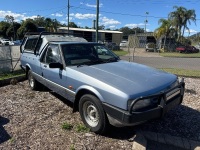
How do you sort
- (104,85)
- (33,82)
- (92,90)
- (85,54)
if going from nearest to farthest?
(104,85) → (92,90) → (85,54) → (33,82)

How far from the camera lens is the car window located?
4.70m

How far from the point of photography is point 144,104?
314cm

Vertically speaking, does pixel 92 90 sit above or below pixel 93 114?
above

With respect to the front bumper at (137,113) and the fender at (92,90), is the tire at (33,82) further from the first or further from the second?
the front bumper at (137,113)

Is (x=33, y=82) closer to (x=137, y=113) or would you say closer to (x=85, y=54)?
(x=85, y=54)

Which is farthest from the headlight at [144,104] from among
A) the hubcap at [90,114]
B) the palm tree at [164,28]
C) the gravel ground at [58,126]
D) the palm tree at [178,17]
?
the palm tree at [178,17]

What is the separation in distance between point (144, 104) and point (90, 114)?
1.17 m

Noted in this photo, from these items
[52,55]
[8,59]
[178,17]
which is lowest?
[8,59]

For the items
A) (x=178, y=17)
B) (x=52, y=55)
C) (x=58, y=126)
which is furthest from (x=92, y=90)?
(x=178, y=17)

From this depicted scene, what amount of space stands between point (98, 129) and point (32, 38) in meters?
4.48

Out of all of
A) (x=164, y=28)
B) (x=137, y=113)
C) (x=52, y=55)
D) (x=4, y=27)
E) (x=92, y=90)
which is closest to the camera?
(x=137, y=113)

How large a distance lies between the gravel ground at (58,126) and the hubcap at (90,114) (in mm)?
223

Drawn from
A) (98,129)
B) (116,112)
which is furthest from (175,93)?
(98,129)

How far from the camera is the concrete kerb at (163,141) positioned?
3.33 meters
